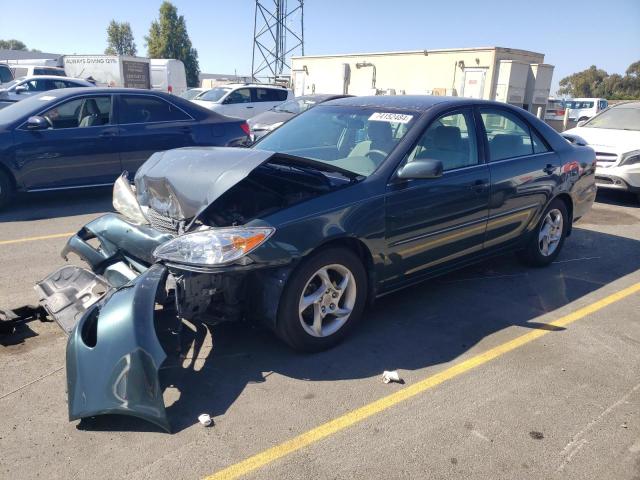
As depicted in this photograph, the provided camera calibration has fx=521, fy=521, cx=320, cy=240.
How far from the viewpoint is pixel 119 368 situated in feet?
8.48

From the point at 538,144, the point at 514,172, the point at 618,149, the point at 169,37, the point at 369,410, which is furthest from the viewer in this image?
the point at 169,37

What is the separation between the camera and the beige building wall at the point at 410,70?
2208 centimetres

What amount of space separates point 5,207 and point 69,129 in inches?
53.9

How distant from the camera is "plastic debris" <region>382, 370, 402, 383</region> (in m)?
3.24

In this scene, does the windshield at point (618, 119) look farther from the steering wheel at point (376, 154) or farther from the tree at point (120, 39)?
the tree at point (120, 39)

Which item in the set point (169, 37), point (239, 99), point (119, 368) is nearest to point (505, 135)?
point (119, 368)

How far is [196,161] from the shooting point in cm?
356

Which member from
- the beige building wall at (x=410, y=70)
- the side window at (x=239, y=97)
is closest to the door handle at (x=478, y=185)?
the side window at (x=239, y=97)

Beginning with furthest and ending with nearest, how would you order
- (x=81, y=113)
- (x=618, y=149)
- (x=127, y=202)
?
(x=618, y=149)
(x=81, y=113)
(x=127, y=202)

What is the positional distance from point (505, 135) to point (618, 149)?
17.3 feet

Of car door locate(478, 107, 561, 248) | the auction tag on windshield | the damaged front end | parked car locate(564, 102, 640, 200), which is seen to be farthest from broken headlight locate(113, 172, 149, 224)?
parked car locate(564, 102, 640, 200)

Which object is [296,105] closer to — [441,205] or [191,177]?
[441,205]

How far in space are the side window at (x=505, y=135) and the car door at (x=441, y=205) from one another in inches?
8.5

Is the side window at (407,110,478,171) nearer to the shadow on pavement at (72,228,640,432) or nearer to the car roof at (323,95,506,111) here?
the car roof at (323,95,506,111)
